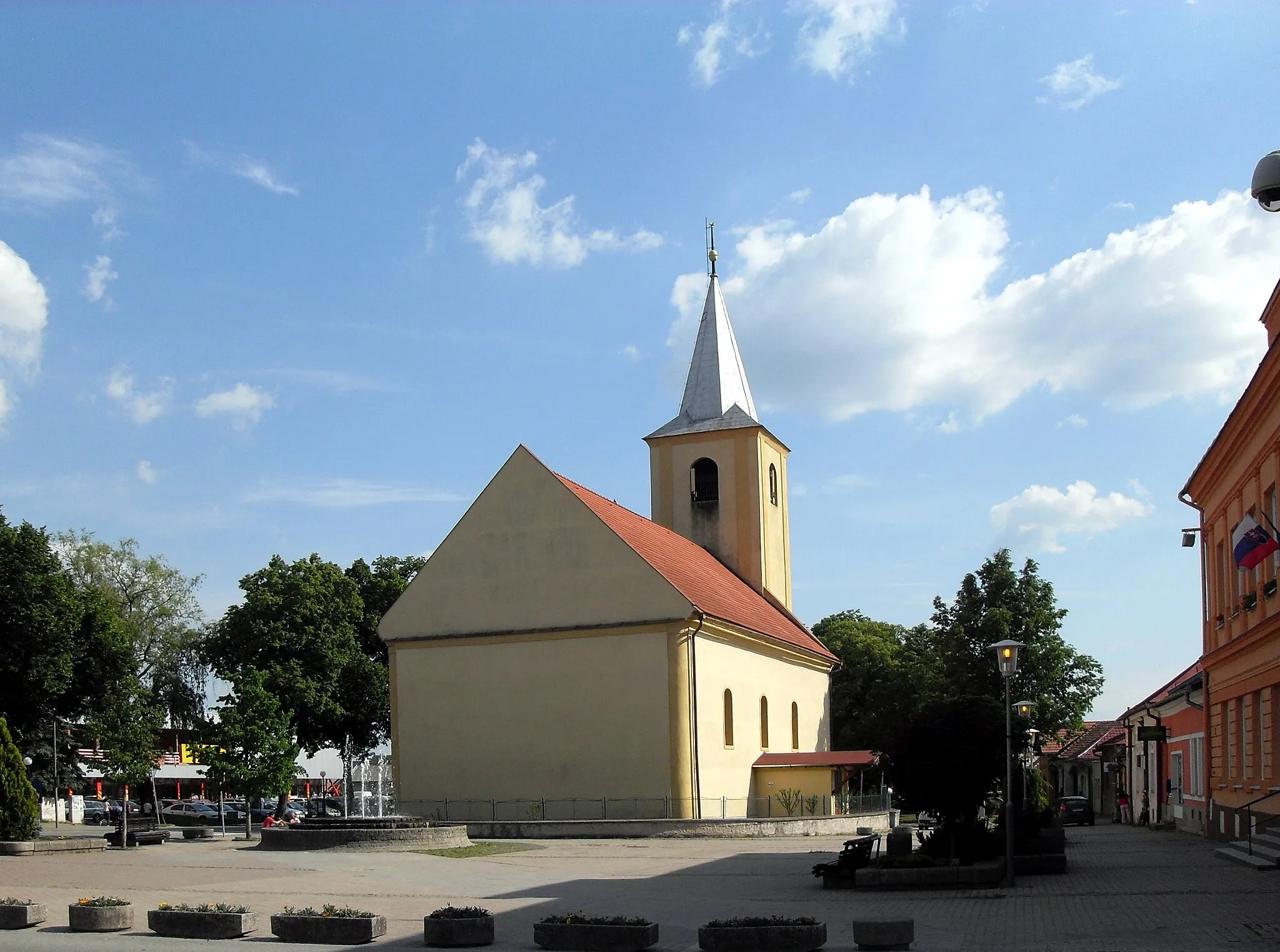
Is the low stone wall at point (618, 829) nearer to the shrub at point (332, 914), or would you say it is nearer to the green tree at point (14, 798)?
the green tree at point (14, 798)

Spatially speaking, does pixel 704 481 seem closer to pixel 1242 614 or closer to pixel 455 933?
pixel 1242 614

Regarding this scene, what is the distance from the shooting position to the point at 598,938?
13.9m

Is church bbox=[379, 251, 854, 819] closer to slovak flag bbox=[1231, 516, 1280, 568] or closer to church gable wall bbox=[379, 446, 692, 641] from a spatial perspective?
church gable wall bbox=[379, 446, 692, 641]

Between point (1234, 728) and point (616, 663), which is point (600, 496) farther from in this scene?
A: point (1234, 728)

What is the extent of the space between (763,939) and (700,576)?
1155 inches

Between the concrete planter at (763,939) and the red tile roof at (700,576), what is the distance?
910 inches

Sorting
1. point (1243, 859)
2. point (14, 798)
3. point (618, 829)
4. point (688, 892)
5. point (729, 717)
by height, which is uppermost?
point (729, 717)

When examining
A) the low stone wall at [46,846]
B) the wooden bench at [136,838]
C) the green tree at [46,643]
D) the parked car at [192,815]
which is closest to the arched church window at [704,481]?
the green tree at [46,643]

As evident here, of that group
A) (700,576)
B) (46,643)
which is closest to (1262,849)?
(700,576)

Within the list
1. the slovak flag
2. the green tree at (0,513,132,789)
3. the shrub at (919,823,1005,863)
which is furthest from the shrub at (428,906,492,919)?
the green tree at (0,513,132,789)

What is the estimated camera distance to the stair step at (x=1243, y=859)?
811 inches

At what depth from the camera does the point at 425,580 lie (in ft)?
131

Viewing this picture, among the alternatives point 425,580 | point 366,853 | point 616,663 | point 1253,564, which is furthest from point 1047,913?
point 425,580

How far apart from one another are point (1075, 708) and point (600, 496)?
22.8m
